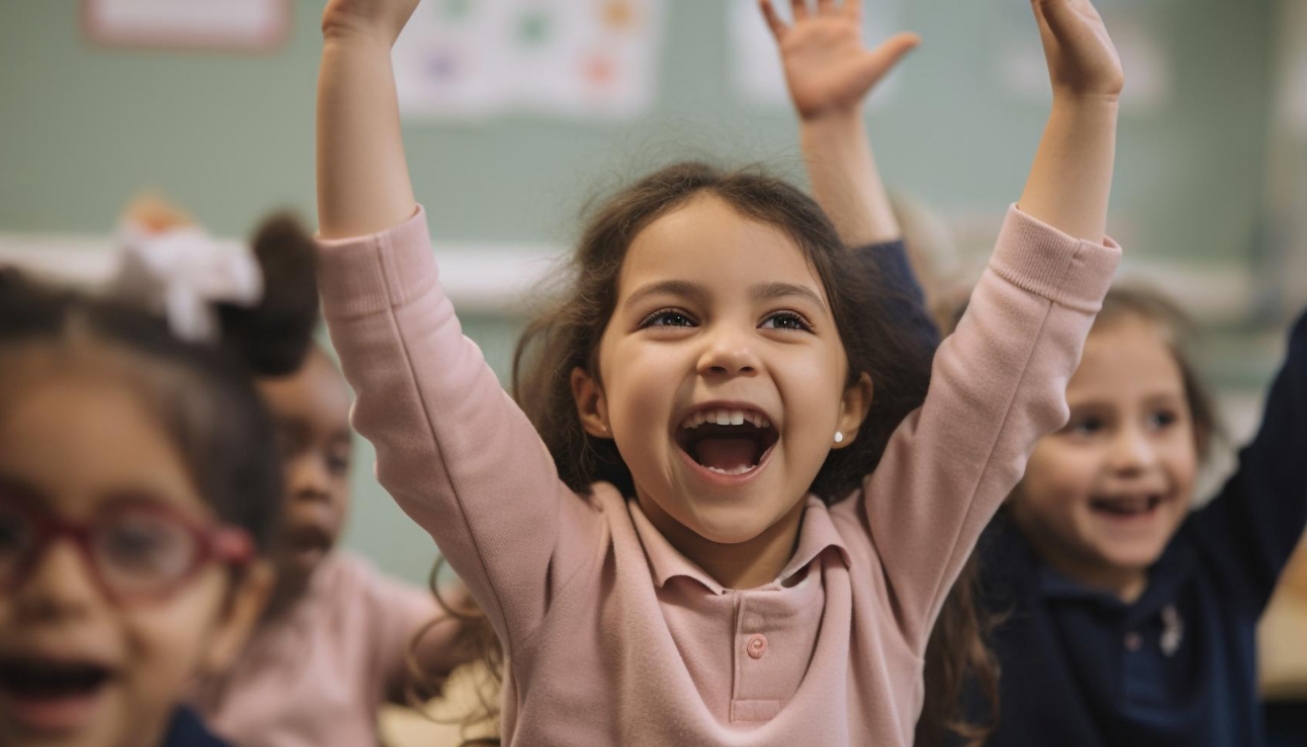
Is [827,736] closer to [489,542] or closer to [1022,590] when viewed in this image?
[489,542]

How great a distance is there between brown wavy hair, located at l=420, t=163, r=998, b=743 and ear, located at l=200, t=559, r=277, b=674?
316 millimetres

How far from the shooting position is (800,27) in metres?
1.17

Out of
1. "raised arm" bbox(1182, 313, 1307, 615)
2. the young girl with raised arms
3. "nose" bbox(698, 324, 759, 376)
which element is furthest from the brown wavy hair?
"raised arm" bbox(1182, 313, 1307, 615)

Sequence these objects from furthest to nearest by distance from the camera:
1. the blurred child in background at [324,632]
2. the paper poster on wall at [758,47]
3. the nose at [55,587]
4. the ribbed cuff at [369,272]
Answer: the paper poster on wall at [758,47] → the blurred child in background at [324,632] → the ribbed cuff at [369,272] → the nose at [55,587]

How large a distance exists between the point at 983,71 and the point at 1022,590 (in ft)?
5.07

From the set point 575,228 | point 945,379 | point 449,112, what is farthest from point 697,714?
point 449,112

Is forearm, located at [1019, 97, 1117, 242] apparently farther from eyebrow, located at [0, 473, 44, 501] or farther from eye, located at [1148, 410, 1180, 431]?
eyebrow, located at [0, 473, 44, 501]

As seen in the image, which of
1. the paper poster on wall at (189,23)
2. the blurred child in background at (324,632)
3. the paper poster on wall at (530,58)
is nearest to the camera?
the blurred child in background at (324,632)

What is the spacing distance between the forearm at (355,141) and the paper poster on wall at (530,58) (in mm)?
1568

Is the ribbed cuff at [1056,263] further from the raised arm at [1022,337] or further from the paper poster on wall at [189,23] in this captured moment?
the paper poster on wall at [189,23]

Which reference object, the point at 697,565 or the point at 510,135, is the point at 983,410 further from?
the point at 510,135

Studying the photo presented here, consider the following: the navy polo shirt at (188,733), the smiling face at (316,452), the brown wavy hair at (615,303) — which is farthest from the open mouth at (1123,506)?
the navy polo shirt at (188,733)

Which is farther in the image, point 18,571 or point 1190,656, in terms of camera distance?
point 1190,656

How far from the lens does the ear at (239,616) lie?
68 centimetres
